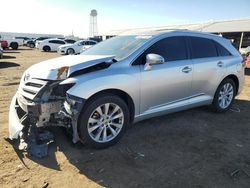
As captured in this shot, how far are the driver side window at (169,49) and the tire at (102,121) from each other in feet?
2.75

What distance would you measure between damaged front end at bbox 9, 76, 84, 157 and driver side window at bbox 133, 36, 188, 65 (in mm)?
1356

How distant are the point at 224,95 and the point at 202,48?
129 cm

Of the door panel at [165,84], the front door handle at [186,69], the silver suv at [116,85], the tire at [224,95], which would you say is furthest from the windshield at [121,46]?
the tire at [224,95]

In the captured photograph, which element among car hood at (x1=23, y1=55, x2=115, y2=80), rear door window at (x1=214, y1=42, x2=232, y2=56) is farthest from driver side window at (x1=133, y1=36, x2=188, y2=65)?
rear door window at (x1=214, y1=42, x2=232, y2=56)

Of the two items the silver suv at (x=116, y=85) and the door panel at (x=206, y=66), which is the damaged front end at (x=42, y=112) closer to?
the silver suv at (x=116, y=85)

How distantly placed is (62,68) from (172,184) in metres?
2.21

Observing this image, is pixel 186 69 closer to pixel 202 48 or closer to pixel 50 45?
pixel 202 48

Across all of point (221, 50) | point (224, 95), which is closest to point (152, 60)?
point (221, 50)

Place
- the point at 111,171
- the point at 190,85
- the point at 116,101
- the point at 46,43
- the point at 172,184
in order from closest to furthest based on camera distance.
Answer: the point at 172,184 → the point at 111,171 → the point at 116,101 → the point at 190,85 → the point at 46,43

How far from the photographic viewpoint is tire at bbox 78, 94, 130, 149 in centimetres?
401

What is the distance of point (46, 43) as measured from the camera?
33531mm

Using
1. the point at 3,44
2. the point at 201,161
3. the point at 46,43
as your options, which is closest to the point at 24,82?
the point at 201,161

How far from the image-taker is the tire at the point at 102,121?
4.01 m

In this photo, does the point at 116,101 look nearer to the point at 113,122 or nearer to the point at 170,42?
the point at 113,122
